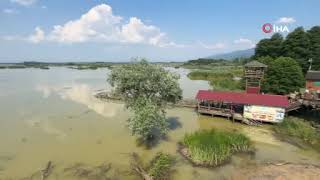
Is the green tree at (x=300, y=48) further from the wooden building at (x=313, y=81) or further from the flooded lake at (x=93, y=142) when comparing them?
the flooded lake at (x=93, y=142)

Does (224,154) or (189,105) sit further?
(189,105)

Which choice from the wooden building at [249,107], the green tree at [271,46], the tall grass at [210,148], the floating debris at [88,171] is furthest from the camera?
the green tree at [271,46]

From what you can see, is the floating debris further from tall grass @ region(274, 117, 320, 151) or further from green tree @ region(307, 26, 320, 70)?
green tree @ region(307, 26, 320, 70)

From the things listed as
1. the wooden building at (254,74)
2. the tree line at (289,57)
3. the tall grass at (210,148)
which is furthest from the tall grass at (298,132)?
the tree line at (289,57)

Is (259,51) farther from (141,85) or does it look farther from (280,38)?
(141,85)

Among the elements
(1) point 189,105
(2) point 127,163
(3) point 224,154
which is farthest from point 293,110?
(2) point 127,163

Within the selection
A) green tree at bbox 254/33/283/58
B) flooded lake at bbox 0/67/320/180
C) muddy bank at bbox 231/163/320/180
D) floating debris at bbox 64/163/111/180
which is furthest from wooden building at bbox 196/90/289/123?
green tree at bbox 254/33/283/58

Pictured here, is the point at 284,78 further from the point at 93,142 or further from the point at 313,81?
the point at 93,142
